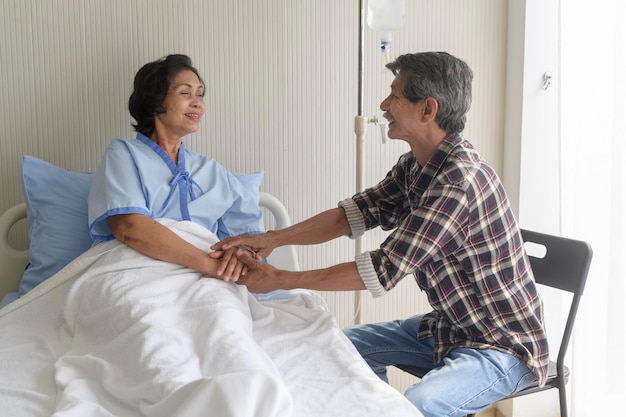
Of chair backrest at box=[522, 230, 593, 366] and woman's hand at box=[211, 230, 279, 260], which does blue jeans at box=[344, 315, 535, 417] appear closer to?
chair backrest at box=[522, 230, 593, 366]

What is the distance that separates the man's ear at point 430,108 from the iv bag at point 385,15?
0.58 meters

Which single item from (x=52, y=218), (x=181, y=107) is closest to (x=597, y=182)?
(x=181, y=107)

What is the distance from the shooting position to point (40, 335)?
159 centimetres

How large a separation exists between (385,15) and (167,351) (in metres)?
1.38

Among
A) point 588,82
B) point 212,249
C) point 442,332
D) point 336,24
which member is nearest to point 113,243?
point 212,249

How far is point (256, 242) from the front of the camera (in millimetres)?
1931

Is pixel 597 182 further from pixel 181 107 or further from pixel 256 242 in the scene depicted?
pixel 181 107

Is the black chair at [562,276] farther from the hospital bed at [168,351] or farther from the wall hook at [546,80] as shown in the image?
the wall hook at [546,80]

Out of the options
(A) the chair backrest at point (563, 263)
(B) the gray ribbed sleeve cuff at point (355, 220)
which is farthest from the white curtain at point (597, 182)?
(B) the gray ribbed sleeve cuff at point (355, 220)

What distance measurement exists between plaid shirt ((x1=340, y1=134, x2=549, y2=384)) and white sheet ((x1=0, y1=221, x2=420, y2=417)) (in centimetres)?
25

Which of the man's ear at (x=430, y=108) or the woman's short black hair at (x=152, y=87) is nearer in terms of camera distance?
the man's ear at (x=430, y=108)

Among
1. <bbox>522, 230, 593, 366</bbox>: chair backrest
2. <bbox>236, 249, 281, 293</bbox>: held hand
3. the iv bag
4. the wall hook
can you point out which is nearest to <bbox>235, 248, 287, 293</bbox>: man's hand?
<bbox>236, 249, 281, 293</bbox>: held hand

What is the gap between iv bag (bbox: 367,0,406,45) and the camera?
2.19 metres

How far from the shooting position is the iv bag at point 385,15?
7.20ft
